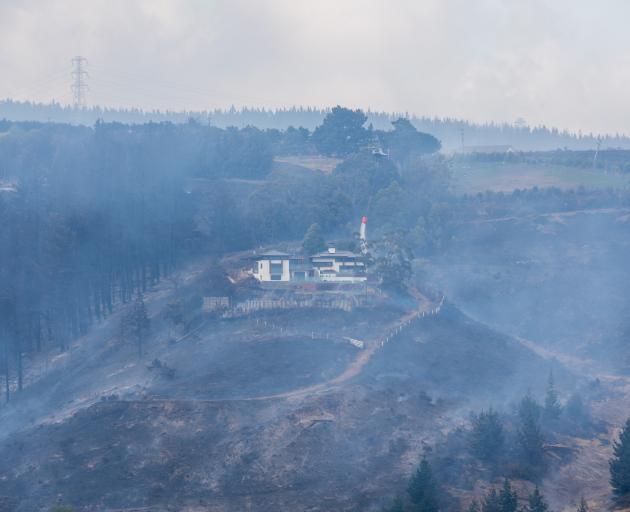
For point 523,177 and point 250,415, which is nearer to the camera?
point 250,415

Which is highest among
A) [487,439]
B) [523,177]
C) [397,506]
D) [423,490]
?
[523,177]

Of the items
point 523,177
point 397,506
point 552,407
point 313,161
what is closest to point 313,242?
point 552,407

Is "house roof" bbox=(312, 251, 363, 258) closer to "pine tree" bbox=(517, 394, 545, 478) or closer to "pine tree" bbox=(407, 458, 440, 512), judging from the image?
"pine tree" bbox=(517, 394, 545, 478)

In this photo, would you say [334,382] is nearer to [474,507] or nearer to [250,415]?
[250,415]

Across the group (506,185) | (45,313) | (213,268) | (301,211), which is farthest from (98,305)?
(506,185)

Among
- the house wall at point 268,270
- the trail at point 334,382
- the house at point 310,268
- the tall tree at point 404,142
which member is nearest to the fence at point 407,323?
the trail at point 334,382

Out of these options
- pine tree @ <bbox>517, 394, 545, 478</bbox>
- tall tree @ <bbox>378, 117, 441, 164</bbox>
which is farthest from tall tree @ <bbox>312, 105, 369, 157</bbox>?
pine tree @ <bbox>517, 394, 545, 478</bbox>

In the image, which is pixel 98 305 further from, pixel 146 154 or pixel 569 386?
pixel 569 386
